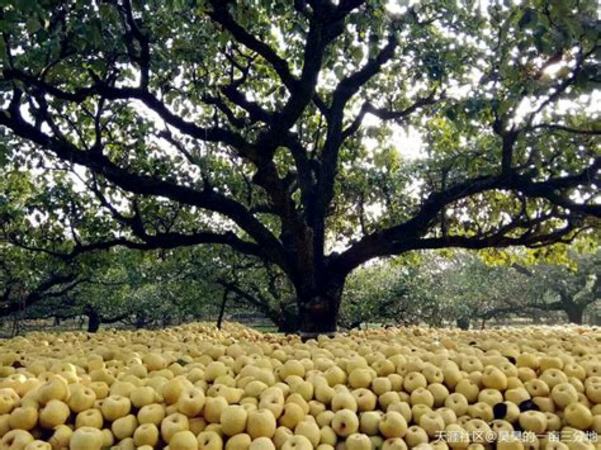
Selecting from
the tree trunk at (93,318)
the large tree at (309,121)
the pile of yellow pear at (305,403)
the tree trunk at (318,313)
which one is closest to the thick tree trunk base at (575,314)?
the large tree at (309,121)

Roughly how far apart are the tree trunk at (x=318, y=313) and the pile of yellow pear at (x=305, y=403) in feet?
11.4

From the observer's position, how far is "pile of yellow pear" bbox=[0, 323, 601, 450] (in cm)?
301

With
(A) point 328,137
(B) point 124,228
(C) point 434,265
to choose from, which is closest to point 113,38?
(A) point 328,137

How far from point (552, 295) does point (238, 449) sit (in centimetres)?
3885

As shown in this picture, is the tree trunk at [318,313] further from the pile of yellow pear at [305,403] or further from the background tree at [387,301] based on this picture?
the background tree at [387,301]

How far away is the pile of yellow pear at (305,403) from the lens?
301cm

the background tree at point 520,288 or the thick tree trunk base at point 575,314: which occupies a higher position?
the background tree at point 520,288

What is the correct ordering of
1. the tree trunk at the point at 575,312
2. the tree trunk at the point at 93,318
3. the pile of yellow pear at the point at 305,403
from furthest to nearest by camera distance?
the tree trunk at the point at 575,312
the tree trunk at the point at 93,318
the pile of yellow pear at the point at 305,403

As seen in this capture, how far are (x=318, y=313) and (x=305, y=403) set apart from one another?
15.0 ft

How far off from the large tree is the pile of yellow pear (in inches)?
101

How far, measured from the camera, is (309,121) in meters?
11.4

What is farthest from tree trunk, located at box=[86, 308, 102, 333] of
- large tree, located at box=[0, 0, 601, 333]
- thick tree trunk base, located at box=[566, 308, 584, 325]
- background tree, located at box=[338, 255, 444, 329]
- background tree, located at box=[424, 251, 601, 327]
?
thick tree trunk base, located at box=[566, 308, 584, 325]

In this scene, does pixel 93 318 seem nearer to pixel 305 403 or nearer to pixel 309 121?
pixel 309 121

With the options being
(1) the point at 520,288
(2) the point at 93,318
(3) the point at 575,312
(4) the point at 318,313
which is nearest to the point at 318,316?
(4) the point at 318,313
